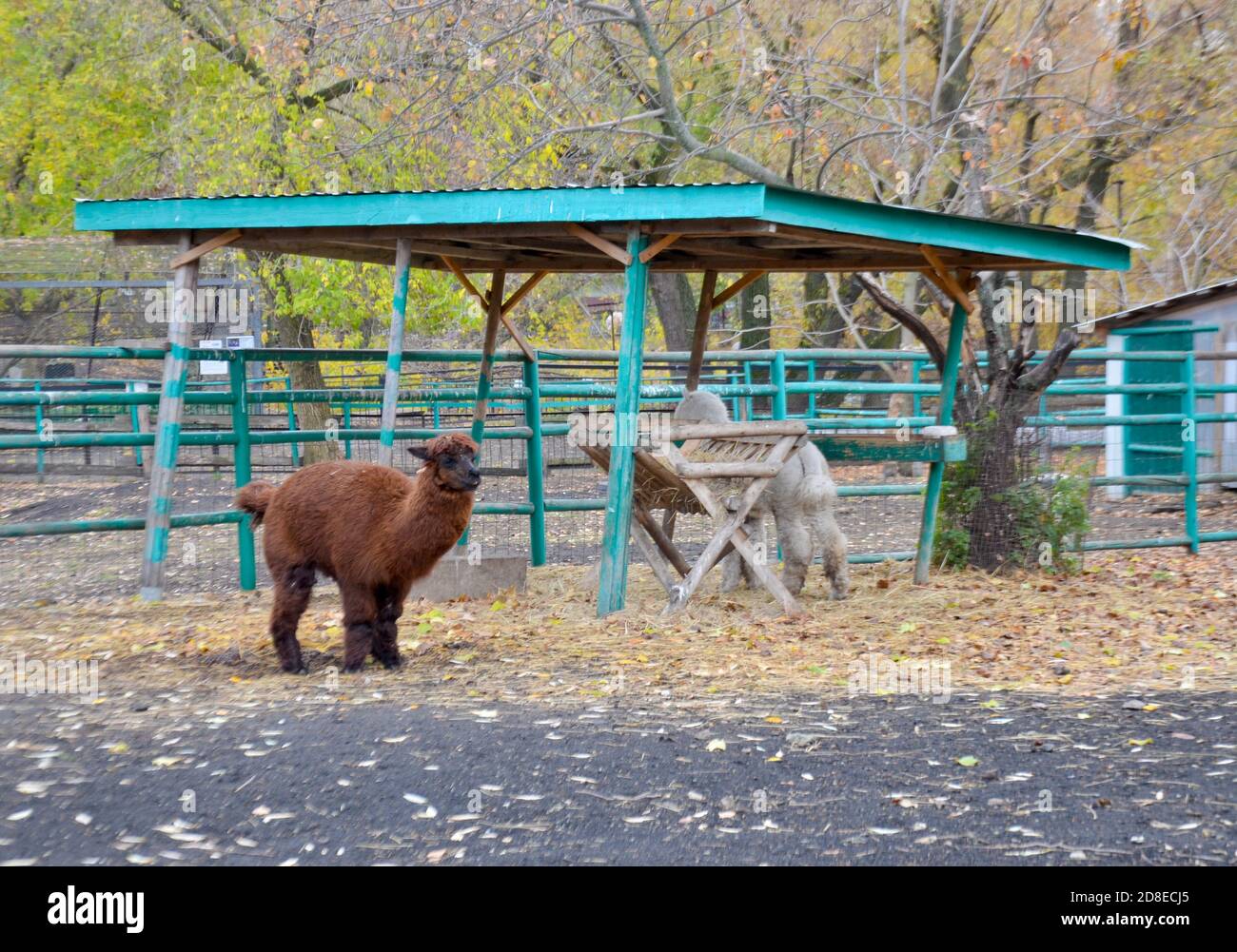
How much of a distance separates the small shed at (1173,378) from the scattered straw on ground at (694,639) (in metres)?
5.06

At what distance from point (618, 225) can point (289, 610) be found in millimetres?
3010

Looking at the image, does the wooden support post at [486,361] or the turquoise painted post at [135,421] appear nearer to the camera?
the wooden support post at [486,361]

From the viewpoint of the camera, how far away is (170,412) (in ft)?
28.0

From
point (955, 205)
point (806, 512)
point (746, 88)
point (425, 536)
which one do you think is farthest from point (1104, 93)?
point (425, 536)

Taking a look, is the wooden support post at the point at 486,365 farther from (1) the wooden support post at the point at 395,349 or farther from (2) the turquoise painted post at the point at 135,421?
(2) the turquoise painted post at the point at 135,421

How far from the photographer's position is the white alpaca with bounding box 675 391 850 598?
877cm

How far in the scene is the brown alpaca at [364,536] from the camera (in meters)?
6.74

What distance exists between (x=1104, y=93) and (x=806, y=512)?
12496 millimetres

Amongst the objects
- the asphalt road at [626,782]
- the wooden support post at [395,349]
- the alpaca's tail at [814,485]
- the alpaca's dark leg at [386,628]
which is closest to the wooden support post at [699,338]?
the alpaca's tail at [814,485]

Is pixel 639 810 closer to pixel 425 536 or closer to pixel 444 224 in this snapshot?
pixel 425 536

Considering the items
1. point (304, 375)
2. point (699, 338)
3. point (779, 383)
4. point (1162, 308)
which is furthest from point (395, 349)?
point (1162, 308)

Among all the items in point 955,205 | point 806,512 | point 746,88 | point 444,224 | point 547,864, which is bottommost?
point 547,864

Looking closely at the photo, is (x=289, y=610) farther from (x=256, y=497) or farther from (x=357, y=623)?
(x=256, y=497)

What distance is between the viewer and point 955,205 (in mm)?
17969
